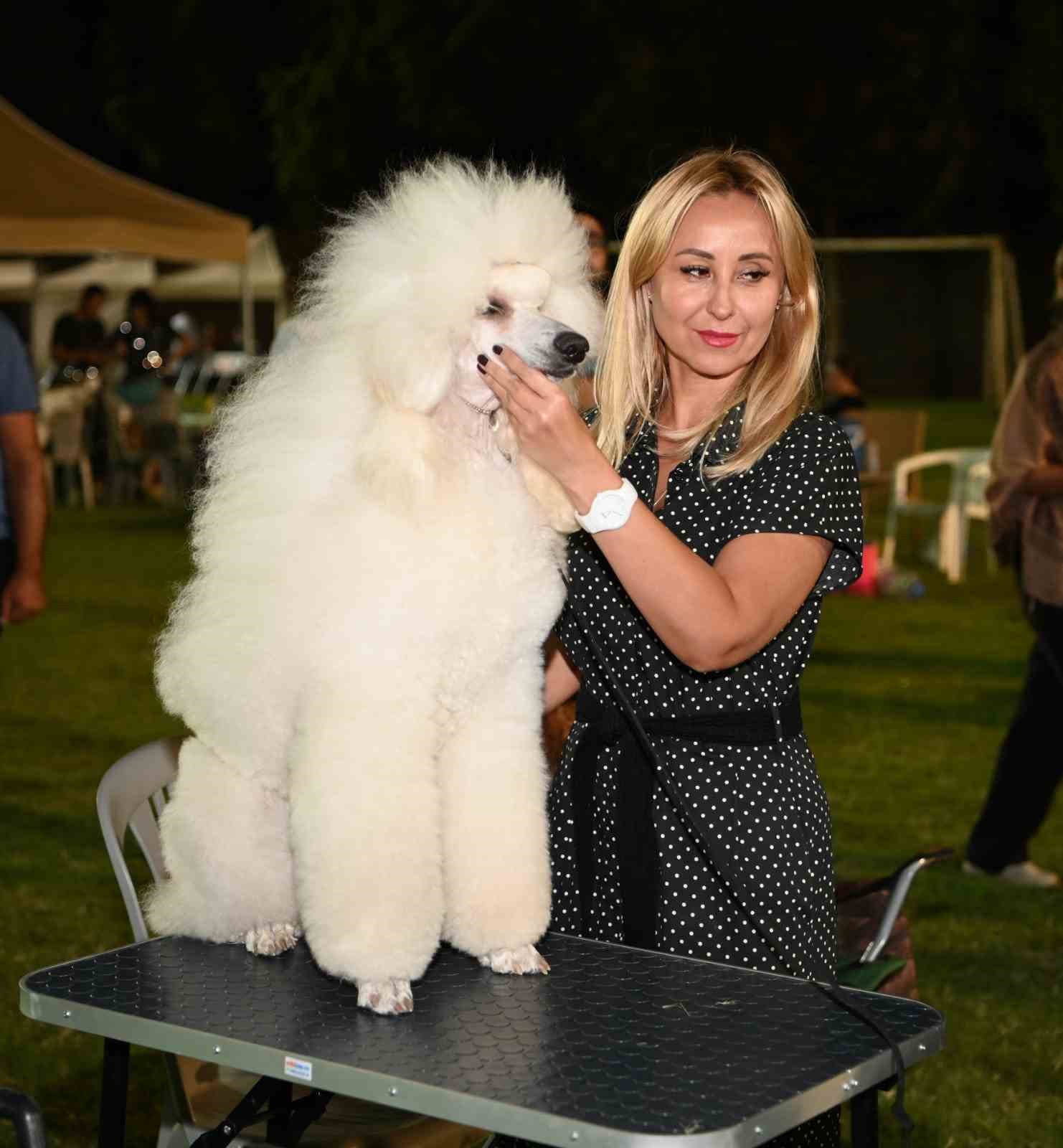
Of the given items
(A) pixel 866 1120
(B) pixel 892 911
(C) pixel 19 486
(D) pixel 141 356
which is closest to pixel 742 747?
(A) pixel 866 1120

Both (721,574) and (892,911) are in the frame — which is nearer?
(721,574)

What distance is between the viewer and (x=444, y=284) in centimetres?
200

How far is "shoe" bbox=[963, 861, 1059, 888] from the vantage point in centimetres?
473

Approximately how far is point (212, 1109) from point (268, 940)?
44cm

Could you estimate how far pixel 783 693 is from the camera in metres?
2.11

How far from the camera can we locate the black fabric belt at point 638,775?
2.08 m

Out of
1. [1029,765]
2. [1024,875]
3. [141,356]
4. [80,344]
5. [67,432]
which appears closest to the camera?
[1029,765]

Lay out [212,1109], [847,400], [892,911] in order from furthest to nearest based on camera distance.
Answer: [847,400]
[892,911]
[212,1109]

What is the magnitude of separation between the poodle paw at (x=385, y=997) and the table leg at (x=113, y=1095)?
0.28 m

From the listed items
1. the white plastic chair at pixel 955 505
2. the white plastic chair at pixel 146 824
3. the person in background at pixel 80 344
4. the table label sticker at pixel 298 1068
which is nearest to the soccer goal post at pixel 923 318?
the person in background at pixel 80 344

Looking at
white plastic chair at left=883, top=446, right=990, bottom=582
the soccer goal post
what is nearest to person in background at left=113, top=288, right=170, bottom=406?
white plastic chair at left=883, top=446, right=990, bottom=582

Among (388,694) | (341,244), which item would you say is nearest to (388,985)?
(388,694)

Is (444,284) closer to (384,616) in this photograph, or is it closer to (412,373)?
(412,373)

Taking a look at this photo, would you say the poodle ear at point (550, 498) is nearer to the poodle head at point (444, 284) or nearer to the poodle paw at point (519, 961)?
the poodle head at point (444, 284)
